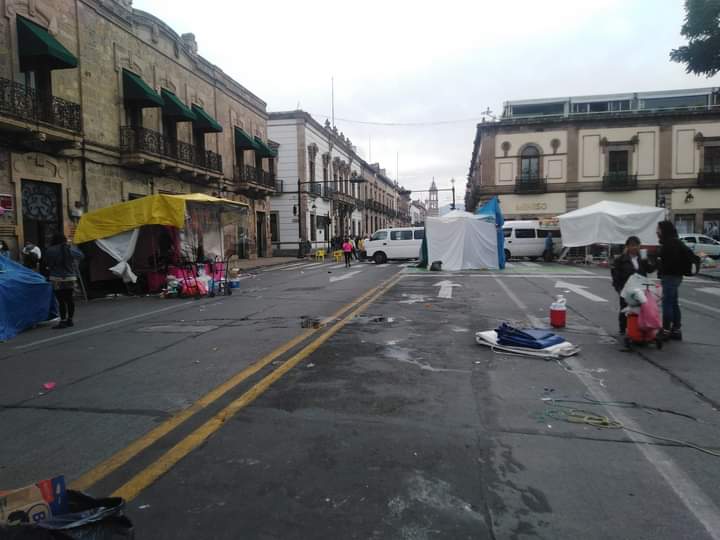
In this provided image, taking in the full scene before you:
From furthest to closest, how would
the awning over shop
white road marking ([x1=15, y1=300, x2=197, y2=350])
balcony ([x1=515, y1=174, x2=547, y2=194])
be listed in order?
balcony ([x1=515, y1=174, x2=547, y2=194]) → the awning over shop → white road marking ([x1=15, y1=300, x2=197, y2=350])

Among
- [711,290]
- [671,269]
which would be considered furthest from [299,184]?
[671,269]

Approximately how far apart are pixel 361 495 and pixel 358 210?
194 feet

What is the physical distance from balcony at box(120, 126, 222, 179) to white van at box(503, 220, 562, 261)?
16597 millimetres

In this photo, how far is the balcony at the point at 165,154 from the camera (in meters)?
19.3

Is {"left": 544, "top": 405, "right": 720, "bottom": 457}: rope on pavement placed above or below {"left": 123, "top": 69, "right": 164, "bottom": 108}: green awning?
below

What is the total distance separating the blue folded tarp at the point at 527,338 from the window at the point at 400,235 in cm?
2110

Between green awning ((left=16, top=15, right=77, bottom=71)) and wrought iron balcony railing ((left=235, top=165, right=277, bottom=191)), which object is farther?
wrought iron balcony railing ((left=235, top=165, right=277, bottom=191))

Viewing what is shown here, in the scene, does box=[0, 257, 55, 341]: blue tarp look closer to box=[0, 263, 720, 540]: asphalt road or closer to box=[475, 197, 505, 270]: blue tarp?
box=[0, 263, 720, 540]: asphalt road

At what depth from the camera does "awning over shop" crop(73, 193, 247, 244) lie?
13.8 m

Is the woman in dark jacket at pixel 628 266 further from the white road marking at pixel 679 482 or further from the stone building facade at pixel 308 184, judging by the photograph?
the stone building facade at pixel 308 184

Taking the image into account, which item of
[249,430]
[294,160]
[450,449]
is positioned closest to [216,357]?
[249,430]

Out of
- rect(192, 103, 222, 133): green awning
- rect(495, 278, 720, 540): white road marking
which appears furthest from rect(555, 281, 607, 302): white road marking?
rect(192, 103, 222, 133): green awning

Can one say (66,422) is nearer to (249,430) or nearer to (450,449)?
(249,430)

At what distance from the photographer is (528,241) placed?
2791 cm
